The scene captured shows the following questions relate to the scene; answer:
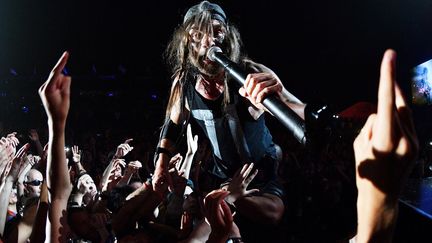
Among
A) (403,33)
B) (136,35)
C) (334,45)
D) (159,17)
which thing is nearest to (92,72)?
(136,35)

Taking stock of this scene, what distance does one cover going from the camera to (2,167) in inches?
133

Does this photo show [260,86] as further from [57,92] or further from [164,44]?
[164,44]

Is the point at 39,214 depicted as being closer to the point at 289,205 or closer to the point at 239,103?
the point at 239,103

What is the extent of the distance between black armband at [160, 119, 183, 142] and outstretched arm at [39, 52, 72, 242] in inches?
36.8

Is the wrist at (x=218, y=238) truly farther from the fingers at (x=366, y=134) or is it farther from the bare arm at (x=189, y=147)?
the bare arm at (x=189, y=147)

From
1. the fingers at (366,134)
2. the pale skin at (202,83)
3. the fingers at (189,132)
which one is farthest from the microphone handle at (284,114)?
the fingers at (189,132)

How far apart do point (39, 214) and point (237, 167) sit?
1076 mm

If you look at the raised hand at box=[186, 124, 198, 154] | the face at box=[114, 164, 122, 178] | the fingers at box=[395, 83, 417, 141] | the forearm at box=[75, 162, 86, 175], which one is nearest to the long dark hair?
the raised hand at box=[186, 124, 198, 154]

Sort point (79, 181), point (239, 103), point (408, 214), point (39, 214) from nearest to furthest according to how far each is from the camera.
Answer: point (39, 214) < point (239, 103) < point (408, 214) < point (79, 181)

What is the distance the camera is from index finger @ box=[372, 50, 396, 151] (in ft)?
2.25

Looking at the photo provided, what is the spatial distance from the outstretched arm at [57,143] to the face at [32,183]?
2450 mm

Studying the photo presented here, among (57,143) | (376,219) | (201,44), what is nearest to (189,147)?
(201,44)

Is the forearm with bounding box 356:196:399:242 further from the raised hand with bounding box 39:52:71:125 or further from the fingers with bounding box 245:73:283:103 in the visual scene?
the raised hand with bounding box 39:52:71:125

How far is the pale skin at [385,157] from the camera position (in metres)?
0.68
